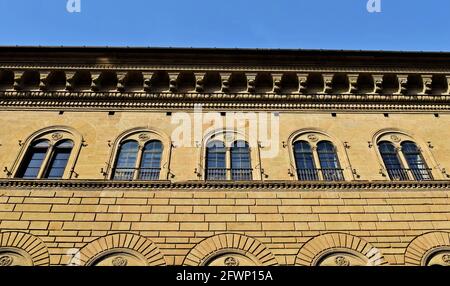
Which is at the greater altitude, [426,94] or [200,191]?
[426,94]

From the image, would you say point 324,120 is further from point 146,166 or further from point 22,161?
point 22,161

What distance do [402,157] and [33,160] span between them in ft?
33.3

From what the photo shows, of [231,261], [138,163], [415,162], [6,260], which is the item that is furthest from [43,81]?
[415,162]

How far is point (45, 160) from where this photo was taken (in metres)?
10.1

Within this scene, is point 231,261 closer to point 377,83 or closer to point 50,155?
point 50,155

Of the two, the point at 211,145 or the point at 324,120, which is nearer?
the point at 211,145

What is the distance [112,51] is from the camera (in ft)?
41.3

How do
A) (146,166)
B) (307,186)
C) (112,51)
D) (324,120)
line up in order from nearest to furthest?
(307,186) < (146,166) < (324,120) < (112,51)

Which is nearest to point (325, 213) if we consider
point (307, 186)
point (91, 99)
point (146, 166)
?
point (307, 186)

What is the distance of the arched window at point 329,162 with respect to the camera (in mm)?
10062

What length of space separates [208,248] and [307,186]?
300 centimetres

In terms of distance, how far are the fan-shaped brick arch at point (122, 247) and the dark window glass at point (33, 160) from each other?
2973 mm

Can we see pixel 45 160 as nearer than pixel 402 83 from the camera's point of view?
Yes

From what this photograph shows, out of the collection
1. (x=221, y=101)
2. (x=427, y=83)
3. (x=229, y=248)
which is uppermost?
(x=427, y=83)
